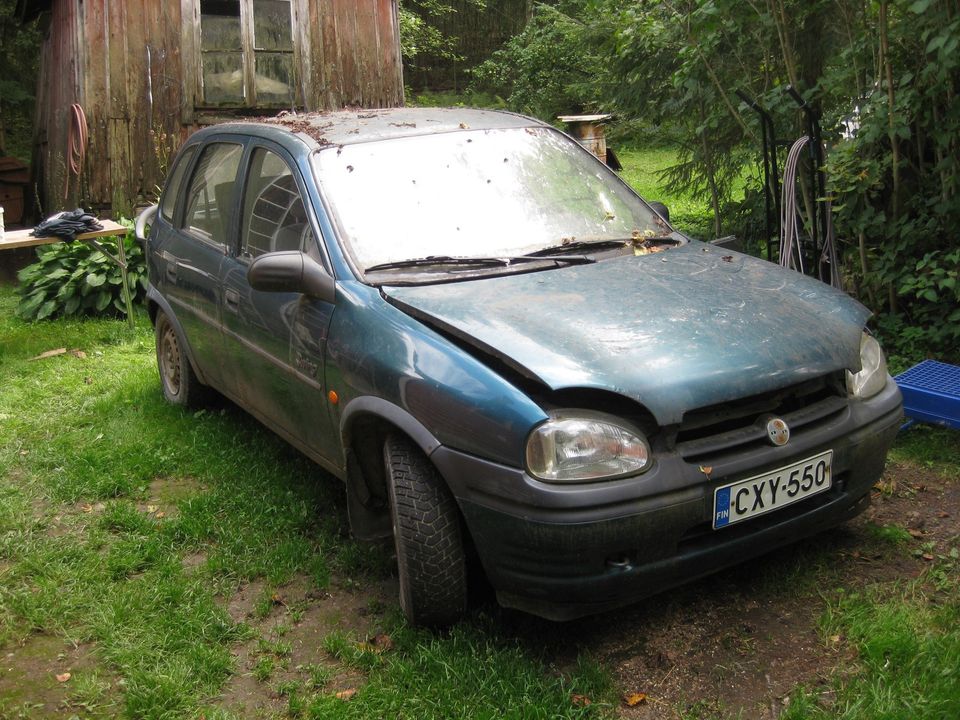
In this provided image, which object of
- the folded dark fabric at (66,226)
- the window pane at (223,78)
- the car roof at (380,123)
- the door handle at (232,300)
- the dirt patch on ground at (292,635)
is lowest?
the dirt patch on ground at (292,635)

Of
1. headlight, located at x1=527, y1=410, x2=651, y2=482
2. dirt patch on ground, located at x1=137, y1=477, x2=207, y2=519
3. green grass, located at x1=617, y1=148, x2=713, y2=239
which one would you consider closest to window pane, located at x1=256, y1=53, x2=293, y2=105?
green grass, located at x1=617, y1=148, x2=713, y2=239

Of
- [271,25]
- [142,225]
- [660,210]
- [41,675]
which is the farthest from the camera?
[271,25]

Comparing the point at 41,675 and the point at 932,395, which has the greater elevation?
the point at 932,395

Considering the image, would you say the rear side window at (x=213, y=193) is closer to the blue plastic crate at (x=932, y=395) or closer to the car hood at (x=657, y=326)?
the car hood at (x=657, y=326)

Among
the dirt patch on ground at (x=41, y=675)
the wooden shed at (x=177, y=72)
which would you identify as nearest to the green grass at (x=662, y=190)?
the wooden shed at (x=177, y=72)

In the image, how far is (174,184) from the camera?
5605mm

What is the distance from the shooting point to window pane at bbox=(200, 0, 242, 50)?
458 inches

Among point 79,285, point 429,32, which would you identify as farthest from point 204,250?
point 429,32

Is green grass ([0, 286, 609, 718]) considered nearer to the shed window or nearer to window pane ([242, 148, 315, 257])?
window pane ([242, 148, 315, 257])

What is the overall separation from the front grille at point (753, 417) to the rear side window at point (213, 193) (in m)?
2.63

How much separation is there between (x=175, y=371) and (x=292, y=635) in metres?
2.85

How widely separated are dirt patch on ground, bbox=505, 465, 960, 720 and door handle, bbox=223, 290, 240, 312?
197 cm

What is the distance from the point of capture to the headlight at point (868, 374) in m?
3.48

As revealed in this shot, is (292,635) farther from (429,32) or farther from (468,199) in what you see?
(429,32)
